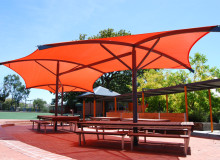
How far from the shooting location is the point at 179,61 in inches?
267

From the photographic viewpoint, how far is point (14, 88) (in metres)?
90.8

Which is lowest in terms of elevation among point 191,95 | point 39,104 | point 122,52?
point 39,104

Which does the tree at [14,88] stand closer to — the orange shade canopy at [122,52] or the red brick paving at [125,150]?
the orange shade canopy at [122,52]

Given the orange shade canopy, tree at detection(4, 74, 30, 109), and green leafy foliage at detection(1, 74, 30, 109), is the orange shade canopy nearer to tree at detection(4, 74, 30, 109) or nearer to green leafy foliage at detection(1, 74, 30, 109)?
green leafy foliage at detection(1, 74, 30, 109)

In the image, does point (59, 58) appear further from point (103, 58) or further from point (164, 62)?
point (164, 62)

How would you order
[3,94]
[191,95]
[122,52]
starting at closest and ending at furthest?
[122,52]
[191,95]
[3,94]

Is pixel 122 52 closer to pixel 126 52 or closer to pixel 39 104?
pixel 126 52

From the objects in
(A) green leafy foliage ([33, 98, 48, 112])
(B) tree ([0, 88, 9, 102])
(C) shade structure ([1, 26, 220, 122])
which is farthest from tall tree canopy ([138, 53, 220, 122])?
(B) tree ([0, 88, 9, 102])

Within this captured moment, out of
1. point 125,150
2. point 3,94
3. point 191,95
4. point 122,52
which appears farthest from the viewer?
point 3,94

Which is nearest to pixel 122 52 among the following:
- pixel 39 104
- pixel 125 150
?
pixel 125 150

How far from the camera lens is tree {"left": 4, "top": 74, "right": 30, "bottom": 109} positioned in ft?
290

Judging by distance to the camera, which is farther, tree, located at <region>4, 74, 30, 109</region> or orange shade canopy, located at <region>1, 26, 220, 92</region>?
tree, located at <region>4, 74, 30, 109</region>

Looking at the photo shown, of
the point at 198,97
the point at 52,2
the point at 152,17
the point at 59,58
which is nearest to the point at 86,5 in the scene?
the point at 52,2

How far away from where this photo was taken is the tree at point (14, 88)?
88312 millimetres
